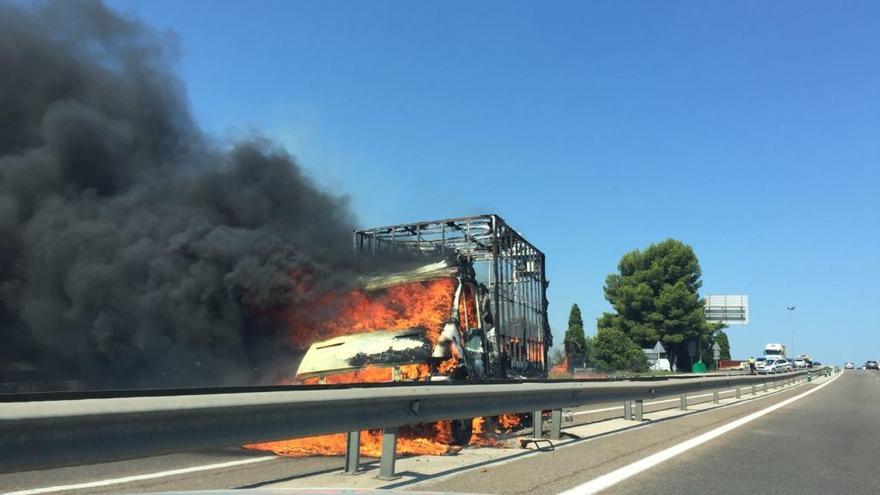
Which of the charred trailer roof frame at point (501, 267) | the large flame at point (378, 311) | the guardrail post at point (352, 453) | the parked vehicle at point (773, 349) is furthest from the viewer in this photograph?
the parked vehicle at point (773, 349)

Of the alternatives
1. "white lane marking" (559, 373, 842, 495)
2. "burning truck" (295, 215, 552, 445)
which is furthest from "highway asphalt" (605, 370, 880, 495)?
"burning truck" (295, 215, 552, 445)

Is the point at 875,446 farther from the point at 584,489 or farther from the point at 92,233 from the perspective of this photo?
the point at 92,233

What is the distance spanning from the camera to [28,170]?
18.2m

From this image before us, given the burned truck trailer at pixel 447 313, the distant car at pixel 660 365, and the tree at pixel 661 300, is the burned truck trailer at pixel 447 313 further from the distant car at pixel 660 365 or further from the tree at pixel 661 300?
the tree at pixel 661 300

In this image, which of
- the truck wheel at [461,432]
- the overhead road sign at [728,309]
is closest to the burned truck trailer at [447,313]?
the truck wheel at [461,432]

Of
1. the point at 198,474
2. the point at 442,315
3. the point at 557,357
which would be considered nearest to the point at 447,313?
A: the point at 442,315

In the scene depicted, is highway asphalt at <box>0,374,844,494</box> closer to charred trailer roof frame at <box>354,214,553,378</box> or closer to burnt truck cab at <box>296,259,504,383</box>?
burnt truck cab at <box>296,259,504,383</box>

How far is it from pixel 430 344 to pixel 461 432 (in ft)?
3.72

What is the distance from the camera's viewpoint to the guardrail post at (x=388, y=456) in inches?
216

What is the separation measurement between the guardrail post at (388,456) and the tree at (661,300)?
5850 centimetres

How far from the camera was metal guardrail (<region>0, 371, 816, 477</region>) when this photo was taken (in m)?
2.97

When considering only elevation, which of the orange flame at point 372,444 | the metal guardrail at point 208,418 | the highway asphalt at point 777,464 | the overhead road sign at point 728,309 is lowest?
the highway asphalt at point 777,464

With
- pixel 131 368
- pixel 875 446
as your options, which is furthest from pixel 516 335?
pixel 131 368

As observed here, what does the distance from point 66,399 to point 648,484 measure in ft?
15.0
